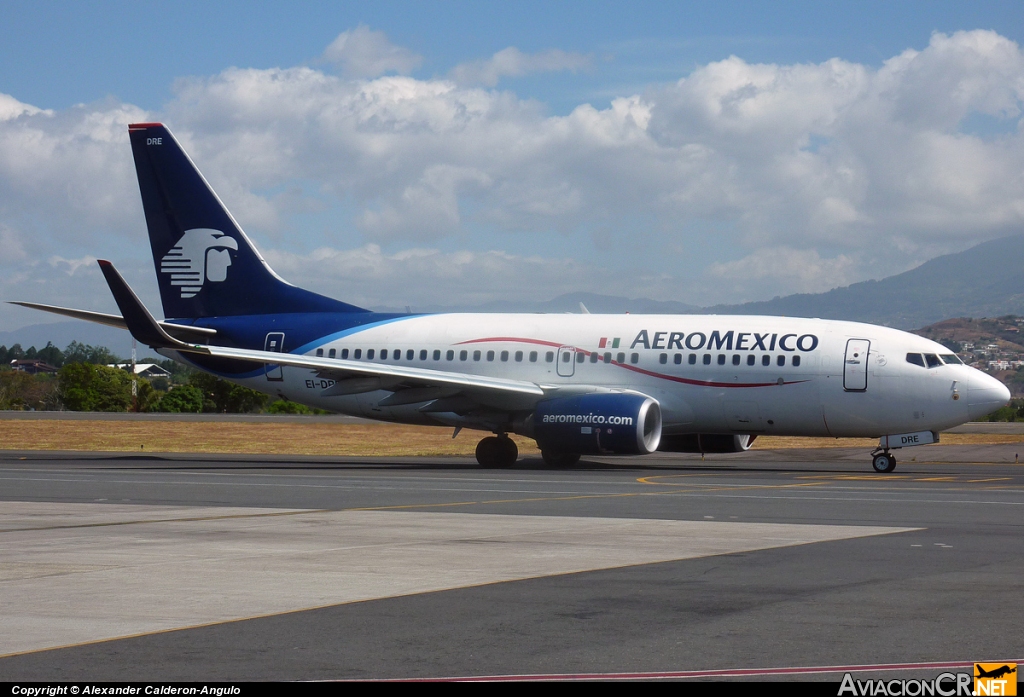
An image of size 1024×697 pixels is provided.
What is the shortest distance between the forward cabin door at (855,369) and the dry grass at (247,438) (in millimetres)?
15006

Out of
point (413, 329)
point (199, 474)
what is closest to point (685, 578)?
point (199, 474)

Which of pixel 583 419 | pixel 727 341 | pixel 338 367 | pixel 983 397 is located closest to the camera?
Result: pixel 983 397

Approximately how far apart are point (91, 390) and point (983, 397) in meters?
76.8

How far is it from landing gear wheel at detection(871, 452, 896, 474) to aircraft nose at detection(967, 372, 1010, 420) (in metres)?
2.15

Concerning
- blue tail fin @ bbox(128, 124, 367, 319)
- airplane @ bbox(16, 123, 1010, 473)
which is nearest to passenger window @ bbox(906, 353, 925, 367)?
airplane @ bbox(16, 123, 1010, 473)

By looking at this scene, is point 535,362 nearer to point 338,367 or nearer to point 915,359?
point 338,367

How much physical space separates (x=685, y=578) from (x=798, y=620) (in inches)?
94.4

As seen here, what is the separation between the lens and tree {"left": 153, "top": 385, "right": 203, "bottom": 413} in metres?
82.1

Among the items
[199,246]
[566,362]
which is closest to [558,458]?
[566,362]

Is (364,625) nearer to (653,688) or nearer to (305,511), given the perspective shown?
(653,688)

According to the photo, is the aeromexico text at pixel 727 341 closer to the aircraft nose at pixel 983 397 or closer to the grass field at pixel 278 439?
the aircraft nose at pixel 983 397

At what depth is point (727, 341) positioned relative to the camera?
3142cm

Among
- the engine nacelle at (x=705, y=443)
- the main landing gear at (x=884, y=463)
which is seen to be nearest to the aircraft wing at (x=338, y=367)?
the engine nacelle at (x=705, y=443)

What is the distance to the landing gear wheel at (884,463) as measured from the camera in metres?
30.0
